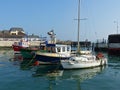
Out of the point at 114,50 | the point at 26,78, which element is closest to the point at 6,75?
the point at 26,78

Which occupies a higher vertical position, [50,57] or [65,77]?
→ [50,57]

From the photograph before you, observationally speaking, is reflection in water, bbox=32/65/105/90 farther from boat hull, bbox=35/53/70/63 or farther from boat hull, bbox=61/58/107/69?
boat hull, bbox=35/53/70/63

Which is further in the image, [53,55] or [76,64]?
[53,55]

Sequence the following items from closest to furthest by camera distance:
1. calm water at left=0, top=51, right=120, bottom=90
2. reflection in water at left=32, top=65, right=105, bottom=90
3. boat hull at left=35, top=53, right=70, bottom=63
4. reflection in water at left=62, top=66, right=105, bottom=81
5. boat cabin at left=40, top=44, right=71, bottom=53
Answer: calm water at left=0, top=51, right=120, bottom=90 → reflection in water at left=32, top=65, right=105, bottom=90 → reflection in water at left=62, top=66, right=105, bottom=81 → boat hull at left=35, top=53, right=70, bottom=63 → boat cabin at left=40, top=44, right=71, bottom=53

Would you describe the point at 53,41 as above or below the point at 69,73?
above

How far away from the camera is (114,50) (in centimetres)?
7088

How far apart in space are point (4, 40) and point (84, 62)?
86654mm

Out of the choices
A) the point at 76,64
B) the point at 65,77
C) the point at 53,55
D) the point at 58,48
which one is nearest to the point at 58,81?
the point at 65,77

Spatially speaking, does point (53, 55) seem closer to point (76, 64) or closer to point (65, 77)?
point (76, 64)

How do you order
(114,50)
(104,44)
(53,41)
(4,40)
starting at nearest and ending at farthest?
1. (53,41)
2. (114,50)
3. (104,44)
4. (4,40)

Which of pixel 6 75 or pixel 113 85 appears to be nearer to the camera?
pixel 113 85

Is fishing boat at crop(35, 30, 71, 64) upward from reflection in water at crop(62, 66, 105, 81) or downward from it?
upward

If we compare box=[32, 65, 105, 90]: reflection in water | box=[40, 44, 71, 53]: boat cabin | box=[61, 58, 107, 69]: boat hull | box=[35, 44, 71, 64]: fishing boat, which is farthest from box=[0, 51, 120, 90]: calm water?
box=[40, 44, 71, 53]: boat cabin

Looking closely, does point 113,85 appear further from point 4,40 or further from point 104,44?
point 4,40
